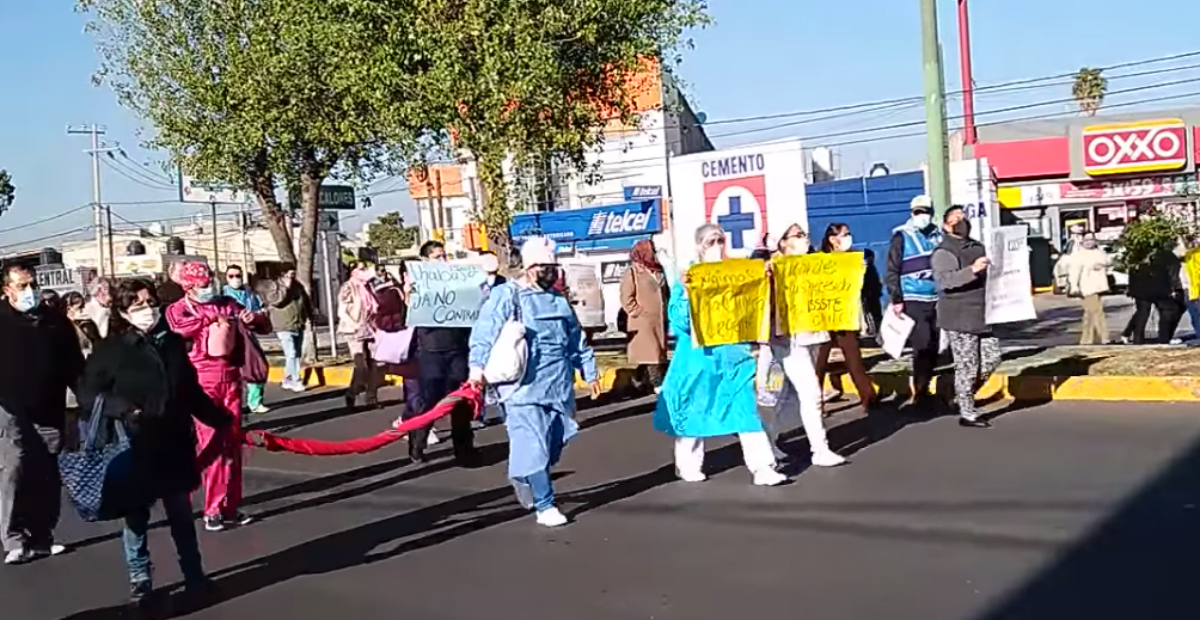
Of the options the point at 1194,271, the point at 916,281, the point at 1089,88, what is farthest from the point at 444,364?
the point at 1089,88

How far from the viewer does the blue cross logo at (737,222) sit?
14750 millimetres

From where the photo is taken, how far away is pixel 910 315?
11.5m

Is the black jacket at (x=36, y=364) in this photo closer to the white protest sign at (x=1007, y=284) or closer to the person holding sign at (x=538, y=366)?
the person holding sign at (x=538, y=366)

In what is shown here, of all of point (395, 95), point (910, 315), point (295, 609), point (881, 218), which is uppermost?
point (395, 95)

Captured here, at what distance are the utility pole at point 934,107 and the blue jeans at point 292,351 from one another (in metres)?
8.12

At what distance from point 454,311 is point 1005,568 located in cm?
557

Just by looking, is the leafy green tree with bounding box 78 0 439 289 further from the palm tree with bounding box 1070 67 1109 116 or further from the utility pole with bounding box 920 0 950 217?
the palm tree with bounding box 1070 67 1109 116

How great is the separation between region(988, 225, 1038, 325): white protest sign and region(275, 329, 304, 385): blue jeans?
9.35 meters

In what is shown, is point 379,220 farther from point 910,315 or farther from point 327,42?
point 910,315

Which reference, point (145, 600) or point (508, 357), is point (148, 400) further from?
point (508, 357)

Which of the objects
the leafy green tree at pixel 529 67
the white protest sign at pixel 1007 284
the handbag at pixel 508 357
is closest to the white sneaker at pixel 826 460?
the white protest sign at pixel 1007 284

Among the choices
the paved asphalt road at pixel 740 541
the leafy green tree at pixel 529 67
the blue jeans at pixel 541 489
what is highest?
the leafy green tree at pixel 529 67

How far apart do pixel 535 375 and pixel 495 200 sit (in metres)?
9.40

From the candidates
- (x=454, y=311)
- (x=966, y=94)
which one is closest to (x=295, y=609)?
(x=454, y=311)
